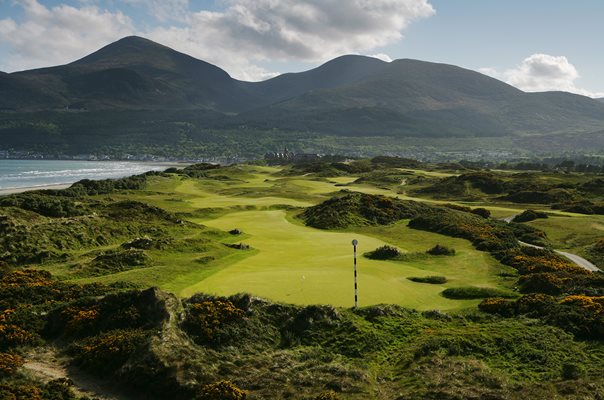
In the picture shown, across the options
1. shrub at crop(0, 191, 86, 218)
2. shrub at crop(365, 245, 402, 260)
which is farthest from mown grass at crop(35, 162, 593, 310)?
shrub at crop(0, 191, 86, 218)

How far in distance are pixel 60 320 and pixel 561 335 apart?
816 inches

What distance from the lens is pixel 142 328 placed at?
19.6 m

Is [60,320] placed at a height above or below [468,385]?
above

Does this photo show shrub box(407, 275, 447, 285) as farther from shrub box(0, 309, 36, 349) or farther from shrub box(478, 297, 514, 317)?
shrub box(0, 309, 36, 349)

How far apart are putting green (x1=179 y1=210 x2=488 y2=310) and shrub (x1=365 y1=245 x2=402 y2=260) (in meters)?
1.03

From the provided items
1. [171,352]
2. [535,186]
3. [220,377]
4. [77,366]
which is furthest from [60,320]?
[535,186]

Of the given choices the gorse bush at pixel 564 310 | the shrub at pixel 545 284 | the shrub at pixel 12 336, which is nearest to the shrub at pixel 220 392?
the shrub at pixel 12 336

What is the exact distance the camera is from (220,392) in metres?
16.0

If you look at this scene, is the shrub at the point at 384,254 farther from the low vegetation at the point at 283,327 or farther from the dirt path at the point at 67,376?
the dirt path at the point at 67,376

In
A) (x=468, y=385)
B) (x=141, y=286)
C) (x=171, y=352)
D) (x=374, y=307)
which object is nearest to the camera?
(x=468, y=385)

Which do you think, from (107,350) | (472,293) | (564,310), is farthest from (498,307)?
(107,350)

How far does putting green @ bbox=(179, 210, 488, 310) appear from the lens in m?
25.8

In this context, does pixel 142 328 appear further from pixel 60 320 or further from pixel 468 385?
pixel 468 385

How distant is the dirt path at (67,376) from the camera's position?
16189 millimetres
